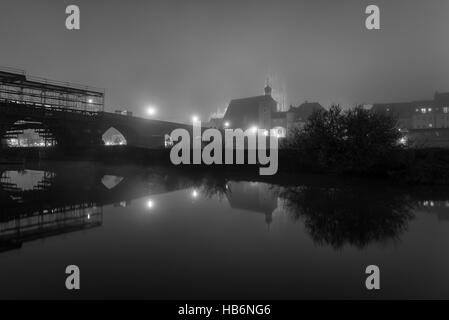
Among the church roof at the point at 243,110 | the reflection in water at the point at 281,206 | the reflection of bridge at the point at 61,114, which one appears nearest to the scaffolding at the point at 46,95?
the reflection of bridge at the point at 61,114

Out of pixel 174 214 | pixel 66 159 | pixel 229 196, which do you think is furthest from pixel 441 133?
pixel 66 159

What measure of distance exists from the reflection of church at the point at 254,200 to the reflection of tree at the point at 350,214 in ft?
2.56

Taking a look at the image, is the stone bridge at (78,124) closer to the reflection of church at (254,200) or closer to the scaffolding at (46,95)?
the scaffolding at (46,95)

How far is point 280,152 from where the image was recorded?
98.3 ft

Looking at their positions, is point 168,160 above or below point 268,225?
above

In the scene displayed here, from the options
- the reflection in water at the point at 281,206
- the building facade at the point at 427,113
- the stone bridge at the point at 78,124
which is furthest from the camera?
the building facade at the point at 427,113

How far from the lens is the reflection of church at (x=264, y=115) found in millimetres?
103312

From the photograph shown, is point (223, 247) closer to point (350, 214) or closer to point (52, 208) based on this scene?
point (350, 214)

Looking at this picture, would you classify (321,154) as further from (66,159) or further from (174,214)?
(66,159)

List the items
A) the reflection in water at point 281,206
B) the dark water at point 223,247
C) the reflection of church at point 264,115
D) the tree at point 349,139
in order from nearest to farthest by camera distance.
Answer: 1. the dark water at point 223,247
2. the reflection in water at point 281,206
3. the tree at point 349,139
4. the reflection of church at point 264,115

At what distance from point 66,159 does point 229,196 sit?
46.5 metres

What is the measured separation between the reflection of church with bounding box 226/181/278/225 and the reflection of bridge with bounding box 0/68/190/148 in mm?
38884
